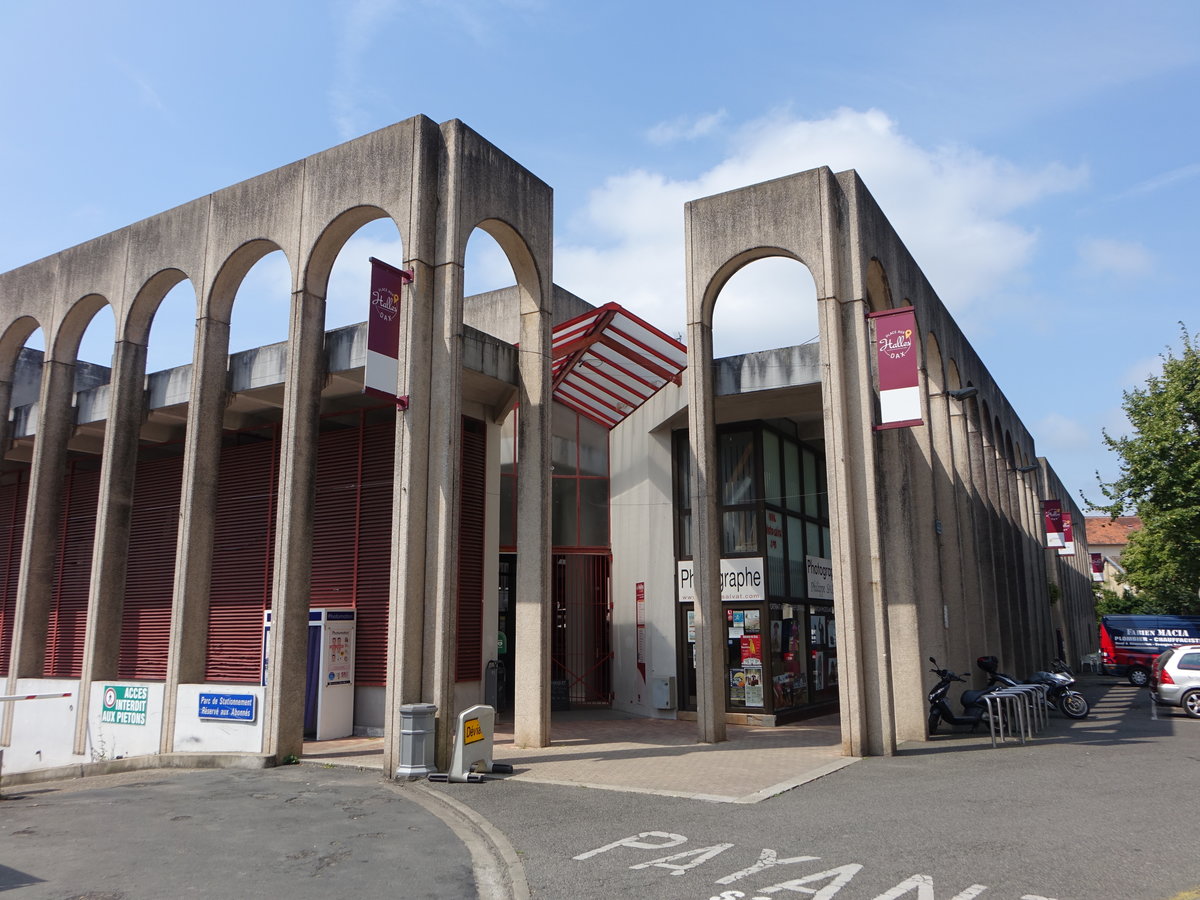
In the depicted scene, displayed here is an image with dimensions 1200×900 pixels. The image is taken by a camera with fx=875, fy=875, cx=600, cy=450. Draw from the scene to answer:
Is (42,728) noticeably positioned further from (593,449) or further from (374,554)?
(593,449)

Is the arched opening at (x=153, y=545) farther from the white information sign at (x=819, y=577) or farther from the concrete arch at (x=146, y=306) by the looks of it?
the white information sign at (x=819, y=577)

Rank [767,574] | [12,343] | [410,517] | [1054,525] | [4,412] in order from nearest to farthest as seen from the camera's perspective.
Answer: [410,517], [767,574], [4,412], [12,343], [1054,525]

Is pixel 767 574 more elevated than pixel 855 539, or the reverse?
pixel 855 539

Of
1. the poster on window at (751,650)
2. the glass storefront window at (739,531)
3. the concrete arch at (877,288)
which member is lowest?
the poster on window at (751,650)

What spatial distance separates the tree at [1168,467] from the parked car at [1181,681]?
10930mm

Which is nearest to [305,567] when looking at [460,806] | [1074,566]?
[460,806]

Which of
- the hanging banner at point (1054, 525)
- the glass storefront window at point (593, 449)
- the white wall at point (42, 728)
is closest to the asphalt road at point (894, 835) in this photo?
the white wall at point (42, 728)

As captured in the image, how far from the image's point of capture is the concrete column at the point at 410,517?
11758 millimetres

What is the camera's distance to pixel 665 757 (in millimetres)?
12641

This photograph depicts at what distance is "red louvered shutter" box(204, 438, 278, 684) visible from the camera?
58.2 ft

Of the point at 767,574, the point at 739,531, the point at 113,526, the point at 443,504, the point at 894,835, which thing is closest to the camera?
the point at 894,835

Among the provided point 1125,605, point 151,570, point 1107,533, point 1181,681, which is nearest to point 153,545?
point 151,570

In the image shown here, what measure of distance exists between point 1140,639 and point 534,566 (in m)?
26.7

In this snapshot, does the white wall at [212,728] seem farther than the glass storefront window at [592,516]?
No
